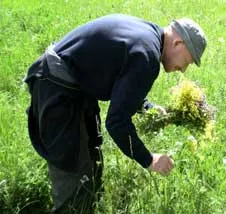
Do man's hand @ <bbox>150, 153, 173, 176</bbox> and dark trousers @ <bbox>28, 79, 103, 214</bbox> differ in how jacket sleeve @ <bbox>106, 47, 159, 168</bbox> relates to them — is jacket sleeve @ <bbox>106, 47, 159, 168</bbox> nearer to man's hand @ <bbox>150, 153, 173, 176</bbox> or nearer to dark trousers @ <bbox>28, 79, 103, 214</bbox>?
man's hand @ <bbox>150, 153, 173, 176</bbox>

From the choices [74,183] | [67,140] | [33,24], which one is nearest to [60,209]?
[74,183]

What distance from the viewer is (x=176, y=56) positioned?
11.0 feet

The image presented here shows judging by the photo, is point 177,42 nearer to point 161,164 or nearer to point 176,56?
point 176,56

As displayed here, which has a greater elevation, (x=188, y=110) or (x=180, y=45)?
(x=180, y=45)

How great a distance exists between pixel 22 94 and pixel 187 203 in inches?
101

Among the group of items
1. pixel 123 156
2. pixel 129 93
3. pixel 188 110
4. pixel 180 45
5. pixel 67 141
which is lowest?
pixel 188 110

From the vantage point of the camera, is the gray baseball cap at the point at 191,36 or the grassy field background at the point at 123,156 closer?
the gray baseball cap at the point at 191,36

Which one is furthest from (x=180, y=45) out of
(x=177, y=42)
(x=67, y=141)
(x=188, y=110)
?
(x=188, y=110)

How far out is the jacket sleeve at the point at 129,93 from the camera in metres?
3.16

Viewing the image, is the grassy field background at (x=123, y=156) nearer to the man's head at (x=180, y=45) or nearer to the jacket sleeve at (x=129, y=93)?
the jacket sleeve at (x=129, y=93)

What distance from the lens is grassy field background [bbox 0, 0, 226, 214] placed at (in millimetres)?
3664

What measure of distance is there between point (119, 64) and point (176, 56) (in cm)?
34

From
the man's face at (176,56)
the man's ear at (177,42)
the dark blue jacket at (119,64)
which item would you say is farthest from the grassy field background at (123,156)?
the man's ear at (177,42)

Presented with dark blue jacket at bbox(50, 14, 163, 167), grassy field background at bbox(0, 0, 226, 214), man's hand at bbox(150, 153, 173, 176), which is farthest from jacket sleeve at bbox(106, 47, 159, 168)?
grassy field background at bbox(0, 0, 226, 214)
